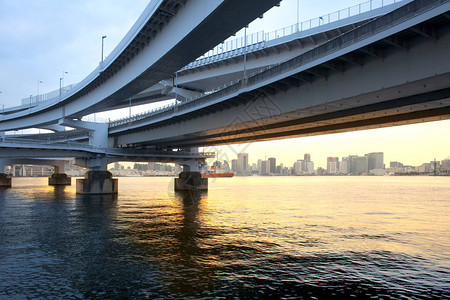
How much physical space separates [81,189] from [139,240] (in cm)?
4284

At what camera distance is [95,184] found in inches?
2378

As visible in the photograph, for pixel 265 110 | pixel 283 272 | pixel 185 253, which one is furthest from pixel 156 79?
pixel 283 272

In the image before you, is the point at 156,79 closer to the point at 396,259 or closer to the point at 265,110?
the point at 265,110

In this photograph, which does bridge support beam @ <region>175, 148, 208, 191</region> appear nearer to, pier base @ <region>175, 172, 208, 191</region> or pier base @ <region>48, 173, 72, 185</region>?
pier base @ <region>175, 172, 208, 191</region>

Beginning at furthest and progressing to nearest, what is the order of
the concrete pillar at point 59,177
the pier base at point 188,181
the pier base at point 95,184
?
the concrete pillar at point 59,177, the pier base at point 188,181, the pier base at point 95,184

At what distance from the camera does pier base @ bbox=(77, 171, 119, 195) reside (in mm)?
60281

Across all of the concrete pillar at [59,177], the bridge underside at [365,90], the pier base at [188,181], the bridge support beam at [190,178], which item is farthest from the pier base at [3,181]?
the bridge underside at [365,90]

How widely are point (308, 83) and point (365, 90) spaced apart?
517 centimetres

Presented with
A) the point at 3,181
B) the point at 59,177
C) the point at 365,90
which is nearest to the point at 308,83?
the point at 365,90

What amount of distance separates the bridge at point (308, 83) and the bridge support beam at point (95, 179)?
424mm

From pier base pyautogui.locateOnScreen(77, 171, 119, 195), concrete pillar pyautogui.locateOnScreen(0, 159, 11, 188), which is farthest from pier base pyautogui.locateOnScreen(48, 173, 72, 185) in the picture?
pier base pyautogui.locateOnScreen(77, 171, 119, 195)

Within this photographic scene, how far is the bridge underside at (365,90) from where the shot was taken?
56.1ft

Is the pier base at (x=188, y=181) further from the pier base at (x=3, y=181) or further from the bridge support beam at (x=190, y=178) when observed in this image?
the pier base at (x=3, y=181)

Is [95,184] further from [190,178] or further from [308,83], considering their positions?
[308,83]
